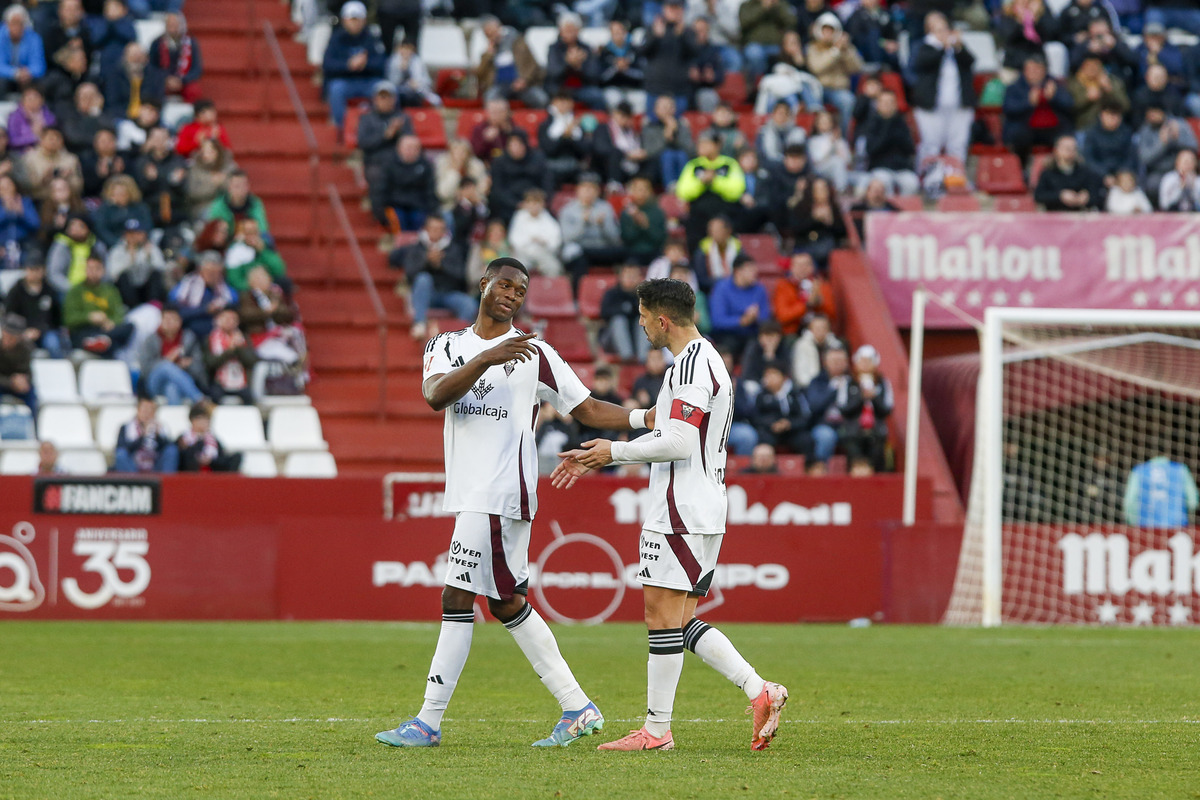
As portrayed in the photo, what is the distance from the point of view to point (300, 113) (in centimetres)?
2317

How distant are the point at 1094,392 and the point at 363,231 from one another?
976 cm

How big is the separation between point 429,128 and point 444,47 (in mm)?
2026

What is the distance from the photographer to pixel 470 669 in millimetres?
12000

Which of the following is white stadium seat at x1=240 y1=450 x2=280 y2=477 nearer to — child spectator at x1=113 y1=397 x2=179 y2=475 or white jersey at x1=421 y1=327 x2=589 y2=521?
child spectator at x1=113 y1=397 x2=179 y2=475

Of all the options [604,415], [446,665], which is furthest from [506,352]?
[446,665]

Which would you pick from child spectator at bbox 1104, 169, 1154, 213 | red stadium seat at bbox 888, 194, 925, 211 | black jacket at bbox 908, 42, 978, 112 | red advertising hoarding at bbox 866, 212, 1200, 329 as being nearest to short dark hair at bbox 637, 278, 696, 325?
red advertising hoarding at bbox 866, 212, 1200, 329

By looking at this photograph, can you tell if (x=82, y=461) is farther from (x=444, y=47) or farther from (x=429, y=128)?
(x=444, y=47)

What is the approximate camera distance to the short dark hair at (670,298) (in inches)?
298

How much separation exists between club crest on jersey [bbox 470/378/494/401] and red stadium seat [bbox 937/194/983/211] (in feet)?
51.9

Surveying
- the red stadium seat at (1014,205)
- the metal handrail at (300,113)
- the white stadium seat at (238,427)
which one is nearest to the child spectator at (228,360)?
the white stadium seat at (238,427)

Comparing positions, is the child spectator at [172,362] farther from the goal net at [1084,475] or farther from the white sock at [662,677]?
the white sock at [662,677]

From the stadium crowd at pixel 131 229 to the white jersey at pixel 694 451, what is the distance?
10818mm

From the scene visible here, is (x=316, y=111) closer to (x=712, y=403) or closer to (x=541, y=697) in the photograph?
(x=541, y=697)

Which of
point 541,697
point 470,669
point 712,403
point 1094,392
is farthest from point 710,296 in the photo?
point 712,403
